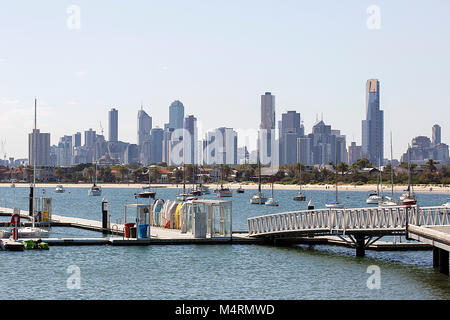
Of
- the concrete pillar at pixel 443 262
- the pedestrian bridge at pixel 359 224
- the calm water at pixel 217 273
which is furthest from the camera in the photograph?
the pedestrian bridge at pixel 359 224

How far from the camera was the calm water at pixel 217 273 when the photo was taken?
38156 millimetres

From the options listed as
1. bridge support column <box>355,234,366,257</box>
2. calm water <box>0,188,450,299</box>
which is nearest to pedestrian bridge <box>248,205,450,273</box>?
bridge support column <box>355,234,366,257</box>

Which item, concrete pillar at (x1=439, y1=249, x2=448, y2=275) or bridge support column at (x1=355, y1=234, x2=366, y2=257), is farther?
bridge support column at (x1=355, y1=234, x2=366, y2=257)

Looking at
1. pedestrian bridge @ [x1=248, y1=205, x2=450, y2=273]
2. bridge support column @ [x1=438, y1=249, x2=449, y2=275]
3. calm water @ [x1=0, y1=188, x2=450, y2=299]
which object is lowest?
calm water @ [x1=0, y1=188, x2=450, y2=299]

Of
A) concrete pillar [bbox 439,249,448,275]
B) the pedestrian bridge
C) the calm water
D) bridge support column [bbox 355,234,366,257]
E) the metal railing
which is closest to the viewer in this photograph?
the calm water

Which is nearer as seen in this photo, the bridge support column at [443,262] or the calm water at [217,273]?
the calm water at [217,273]

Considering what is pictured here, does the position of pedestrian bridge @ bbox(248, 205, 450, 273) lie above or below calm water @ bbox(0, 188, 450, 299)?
above

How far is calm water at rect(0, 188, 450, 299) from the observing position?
125 ft

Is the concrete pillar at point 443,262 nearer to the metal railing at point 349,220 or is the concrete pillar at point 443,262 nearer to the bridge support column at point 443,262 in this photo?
the bridge support column at point 443,262

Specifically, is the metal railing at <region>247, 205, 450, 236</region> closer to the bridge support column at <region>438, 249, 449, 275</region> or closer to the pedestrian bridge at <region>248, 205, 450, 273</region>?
the pedestrian bridge at <region>248, 205, 450, 273</region>

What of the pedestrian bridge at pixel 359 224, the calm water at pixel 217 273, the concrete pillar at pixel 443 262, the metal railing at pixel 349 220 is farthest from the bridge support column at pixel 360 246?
the concrete pillar at pixel 443 262

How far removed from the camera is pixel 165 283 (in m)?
41.2
